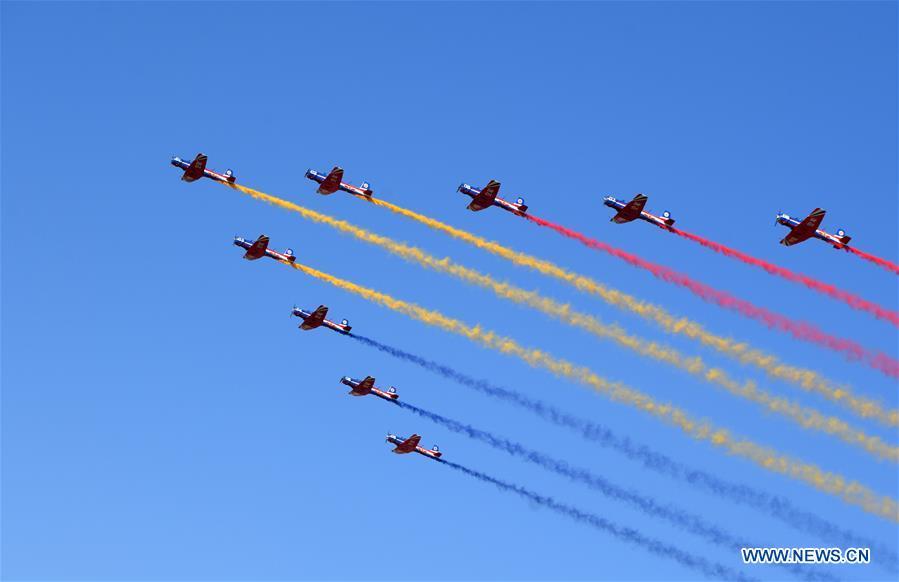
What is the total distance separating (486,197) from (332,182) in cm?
1212

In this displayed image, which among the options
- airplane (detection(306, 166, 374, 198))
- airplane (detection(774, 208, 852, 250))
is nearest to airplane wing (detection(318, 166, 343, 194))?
airplane (detection(306, 166, 374, 198))

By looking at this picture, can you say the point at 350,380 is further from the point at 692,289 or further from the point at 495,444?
the point at 692,289

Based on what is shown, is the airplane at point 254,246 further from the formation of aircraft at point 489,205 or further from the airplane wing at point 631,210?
the airplane wing at point 631,210

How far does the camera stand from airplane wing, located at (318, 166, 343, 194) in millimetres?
119625

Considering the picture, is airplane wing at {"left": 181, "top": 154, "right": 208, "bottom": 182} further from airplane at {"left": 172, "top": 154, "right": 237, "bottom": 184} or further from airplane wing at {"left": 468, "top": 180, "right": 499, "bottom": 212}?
airplane wing at {"left": 468, "top": 180, "right": 499, "bottom": 212}

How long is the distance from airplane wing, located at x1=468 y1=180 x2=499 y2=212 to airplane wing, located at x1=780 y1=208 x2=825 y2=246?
19.0 meters

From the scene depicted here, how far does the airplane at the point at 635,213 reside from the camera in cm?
11000

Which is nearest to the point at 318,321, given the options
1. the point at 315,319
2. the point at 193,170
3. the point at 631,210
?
the point at 315,319

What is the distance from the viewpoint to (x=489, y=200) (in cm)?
11412

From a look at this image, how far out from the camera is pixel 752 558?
106938 millimetres

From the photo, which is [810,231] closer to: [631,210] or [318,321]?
[631,210]

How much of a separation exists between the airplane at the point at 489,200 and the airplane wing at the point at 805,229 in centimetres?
1778

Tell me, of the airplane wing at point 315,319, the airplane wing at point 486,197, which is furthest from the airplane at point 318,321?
the airplane wing at point 486,197

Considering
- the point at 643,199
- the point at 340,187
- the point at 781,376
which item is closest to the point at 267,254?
the point at 340,187
